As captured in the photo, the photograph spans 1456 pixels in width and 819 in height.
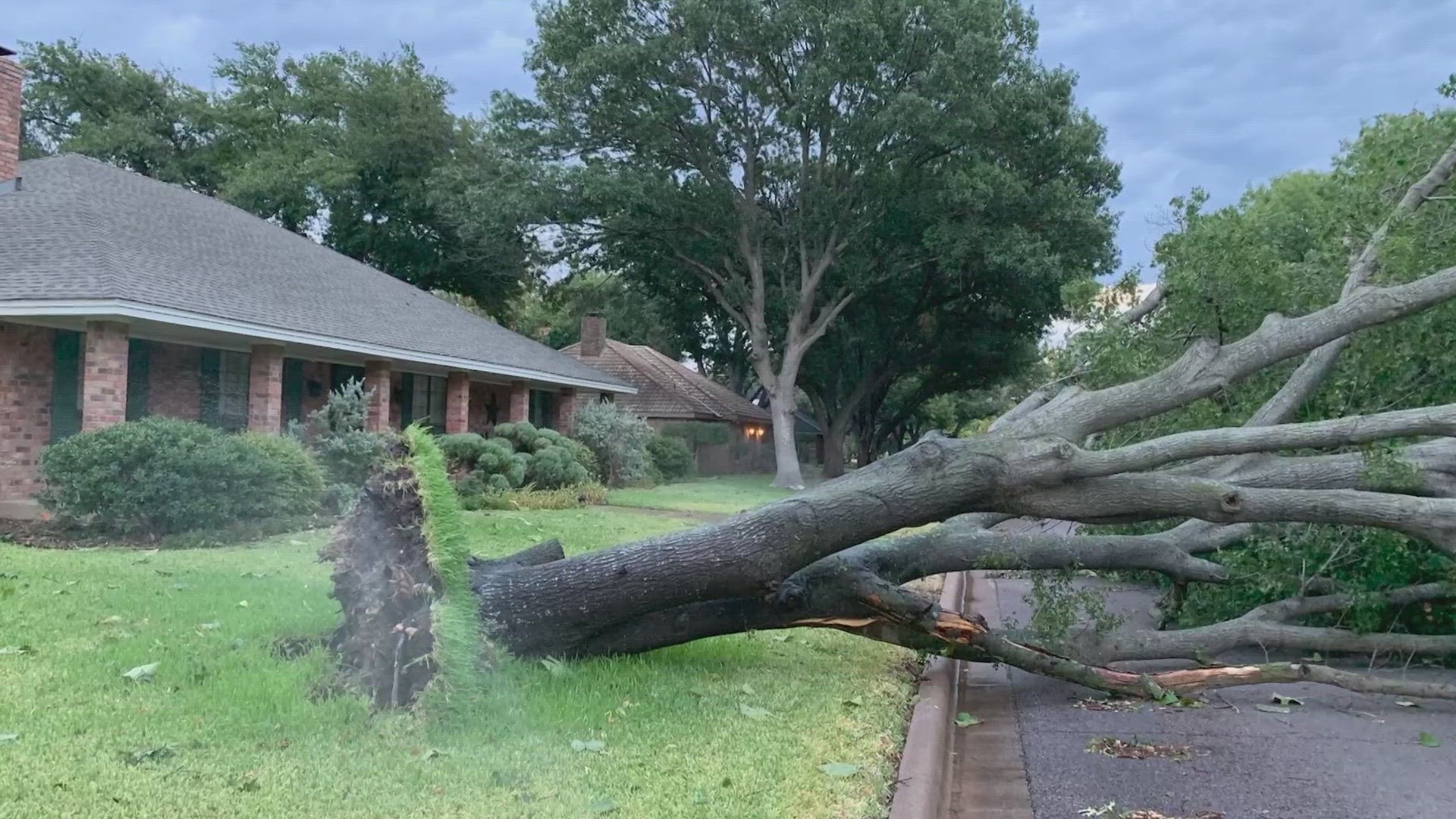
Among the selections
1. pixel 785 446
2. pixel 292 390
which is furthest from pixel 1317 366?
pixel 785 446

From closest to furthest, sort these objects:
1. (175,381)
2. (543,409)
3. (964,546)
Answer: (964,546)
(175,381)
(543,409)

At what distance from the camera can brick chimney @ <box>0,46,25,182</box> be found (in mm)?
14477

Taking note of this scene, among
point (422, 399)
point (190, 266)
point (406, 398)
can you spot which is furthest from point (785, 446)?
point (190, 266)

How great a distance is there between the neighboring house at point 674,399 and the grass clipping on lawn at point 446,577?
26.1 metres

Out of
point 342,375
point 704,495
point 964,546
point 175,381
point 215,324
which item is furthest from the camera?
point 704,495

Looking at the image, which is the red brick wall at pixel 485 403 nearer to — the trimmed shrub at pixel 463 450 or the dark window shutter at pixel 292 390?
the trimmed shrub at pixel 463 450

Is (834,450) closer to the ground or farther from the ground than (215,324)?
closer to the ground

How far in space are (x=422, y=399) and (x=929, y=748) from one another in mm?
15823

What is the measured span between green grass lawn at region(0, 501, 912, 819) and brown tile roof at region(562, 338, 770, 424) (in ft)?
84.5

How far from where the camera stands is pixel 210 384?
46.0 feet

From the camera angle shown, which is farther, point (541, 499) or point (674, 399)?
point (674, 399)

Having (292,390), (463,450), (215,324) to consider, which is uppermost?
(215,324)

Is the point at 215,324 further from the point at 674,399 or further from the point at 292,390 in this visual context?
the point at 674,399

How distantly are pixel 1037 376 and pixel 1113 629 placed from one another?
34555mm
